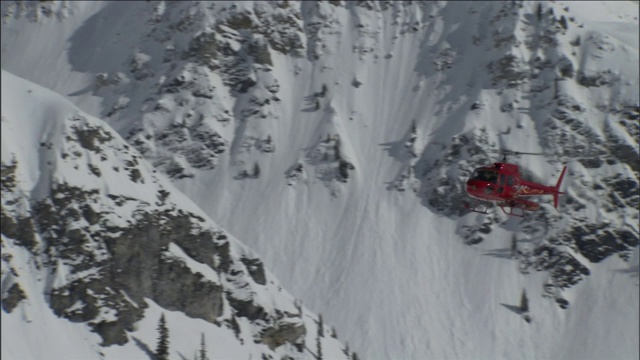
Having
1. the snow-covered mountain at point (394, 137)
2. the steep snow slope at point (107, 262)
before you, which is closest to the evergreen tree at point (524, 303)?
the snow-covered mountain at point (394, 137)

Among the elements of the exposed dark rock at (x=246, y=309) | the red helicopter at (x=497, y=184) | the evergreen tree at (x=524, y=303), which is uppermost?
the red helicopter at (x=497, y=184)

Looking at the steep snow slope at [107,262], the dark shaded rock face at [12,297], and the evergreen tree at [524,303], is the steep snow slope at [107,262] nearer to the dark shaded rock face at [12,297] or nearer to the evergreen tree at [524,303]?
the dark shaded rock face at [12,297]

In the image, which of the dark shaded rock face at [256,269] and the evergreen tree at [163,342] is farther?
the dark shaded rock face at [256,269]

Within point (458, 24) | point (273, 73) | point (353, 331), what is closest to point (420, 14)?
point (458, 24)

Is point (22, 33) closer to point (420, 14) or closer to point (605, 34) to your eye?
point (420, 14)

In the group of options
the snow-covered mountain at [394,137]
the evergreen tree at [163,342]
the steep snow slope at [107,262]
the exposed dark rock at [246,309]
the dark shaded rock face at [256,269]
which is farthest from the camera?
the snow-covered mountain at [394,137]

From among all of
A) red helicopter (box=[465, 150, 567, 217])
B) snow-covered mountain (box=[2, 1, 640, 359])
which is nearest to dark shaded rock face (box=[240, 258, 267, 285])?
snow-covered mountain (box=[2, 1, 640, 359])
